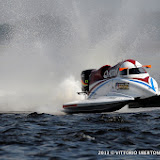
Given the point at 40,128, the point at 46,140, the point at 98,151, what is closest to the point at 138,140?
the point at 98,151

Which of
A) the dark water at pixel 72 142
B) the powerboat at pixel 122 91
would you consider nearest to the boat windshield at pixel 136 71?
the powerboat at pixel 122 91

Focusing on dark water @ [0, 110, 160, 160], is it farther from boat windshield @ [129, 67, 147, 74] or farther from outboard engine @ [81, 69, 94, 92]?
outboard engine @ [81, 69, 94, 92]

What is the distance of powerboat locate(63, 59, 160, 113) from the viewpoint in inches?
511

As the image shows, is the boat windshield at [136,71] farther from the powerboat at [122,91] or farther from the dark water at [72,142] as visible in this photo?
the dark water at [72,142]

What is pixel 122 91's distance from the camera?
44.0 ft

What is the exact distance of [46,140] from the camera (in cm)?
638

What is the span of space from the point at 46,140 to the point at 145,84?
810cm

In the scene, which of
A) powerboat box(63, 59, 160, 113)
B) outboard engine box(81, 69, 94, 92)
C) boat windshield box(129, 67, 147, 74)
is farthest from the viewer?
outboard engine box(81, 69, 94, 92)

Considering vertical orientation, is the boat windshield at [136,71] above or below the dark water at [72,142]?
above

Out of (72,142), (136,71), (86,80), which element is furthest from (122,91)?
(72,142)

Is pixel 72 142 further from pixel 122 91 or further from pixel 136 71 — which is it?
pixel 136 71

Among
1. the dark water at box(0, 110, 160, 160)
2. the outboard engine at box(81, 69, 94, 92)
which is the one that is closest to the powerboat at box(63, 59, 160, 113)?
the outboard engine at box(81, 69, 94, 92)

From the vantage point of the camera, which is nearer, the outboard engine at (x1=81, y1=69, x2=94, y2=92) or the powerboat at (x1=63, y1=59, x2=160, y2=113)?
the powerboat at (x1=63, y1=59, x2=160, y2=113)

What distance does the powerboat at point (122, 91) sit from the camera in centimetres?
1297
